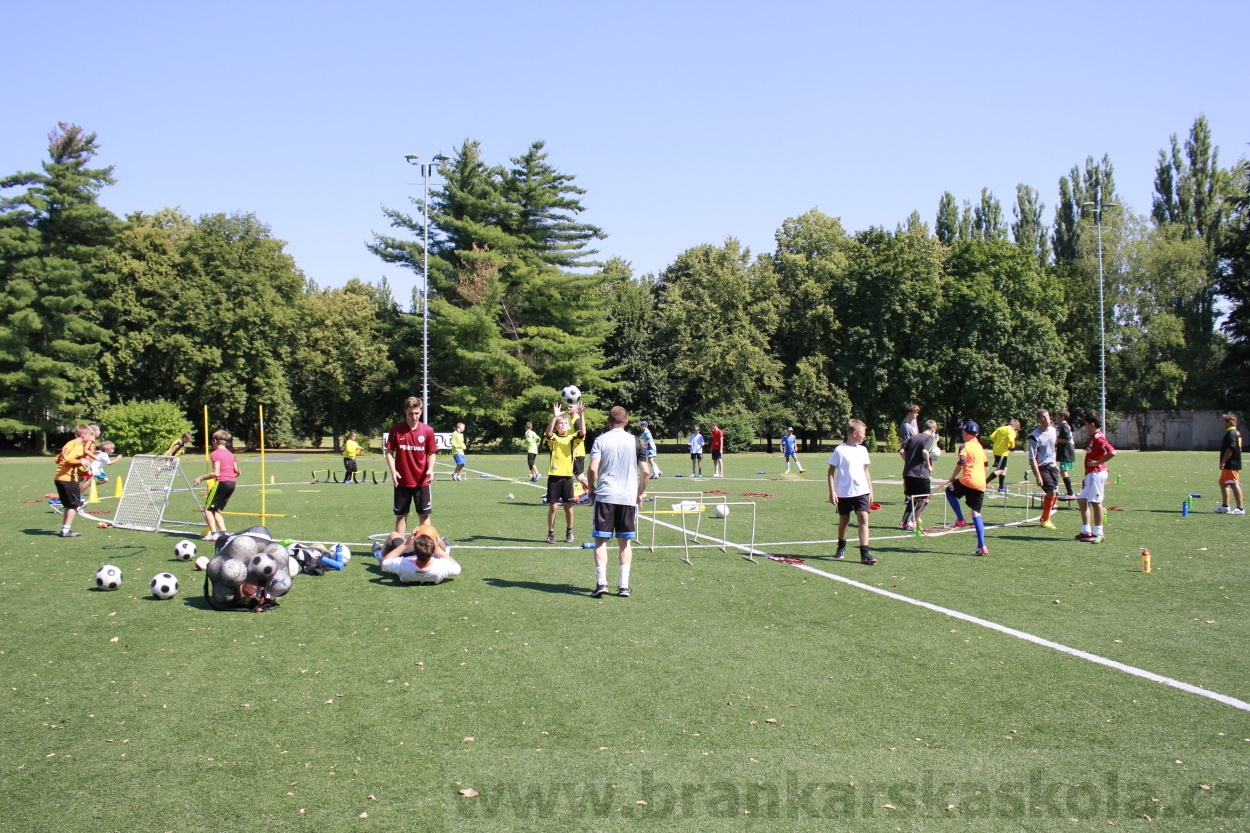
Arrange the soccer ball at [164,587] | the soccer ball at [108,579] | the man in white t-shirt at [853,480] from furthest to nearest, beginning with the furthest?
the man in white t-shirt at [853,480]
the soccer ball at [108,579]
the soccer ball at [164,587]

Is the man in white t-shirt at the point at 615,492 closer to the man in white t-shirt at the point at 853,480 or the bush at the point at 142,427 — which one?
the man in white t-shirt at the point at 853,480

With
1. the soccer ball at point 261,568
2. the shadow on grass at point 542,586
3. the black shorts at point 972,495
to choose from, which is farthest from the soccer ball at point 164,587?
the black shorts at point 972,495

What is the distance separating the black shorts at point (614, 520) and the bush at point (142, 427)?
39840mm

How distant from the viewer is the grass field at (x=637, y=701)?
449cm

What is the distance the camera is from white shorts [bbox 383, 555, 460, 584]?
1002cm

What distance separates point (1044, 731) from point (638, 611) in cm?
410

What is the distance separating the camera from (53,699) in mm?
6043

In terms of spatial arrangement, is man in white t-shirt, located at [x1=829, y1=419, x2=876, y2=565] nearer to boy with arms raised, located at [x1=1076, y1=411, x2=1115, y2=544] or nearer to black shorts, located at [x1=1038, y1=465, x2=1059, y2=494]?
boy with arms raised, located at [x1=1076, y1=411, x2=1115, y2=544]

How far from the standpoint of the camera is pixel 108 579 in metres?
9.70

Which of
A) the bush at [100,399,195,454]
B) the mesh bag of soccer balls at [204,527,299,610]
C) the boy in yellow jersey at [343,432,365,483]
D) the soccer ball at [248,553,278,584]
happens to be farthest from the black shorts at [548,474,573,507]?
the bush at [100,399,195,454]

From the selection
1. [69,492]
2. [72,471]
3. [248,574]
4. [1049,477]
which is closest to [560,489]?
[248,574]

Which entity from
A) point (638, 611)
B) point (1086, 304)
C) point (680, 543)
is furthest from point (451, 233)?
point (638, 611)

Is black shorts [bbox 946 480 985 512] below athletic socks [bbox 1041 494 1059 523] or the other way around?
the other way around

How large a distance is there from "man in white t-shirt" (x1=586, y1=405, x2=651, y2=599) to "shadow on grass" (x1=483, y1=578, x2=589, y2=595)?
35 centimetres
